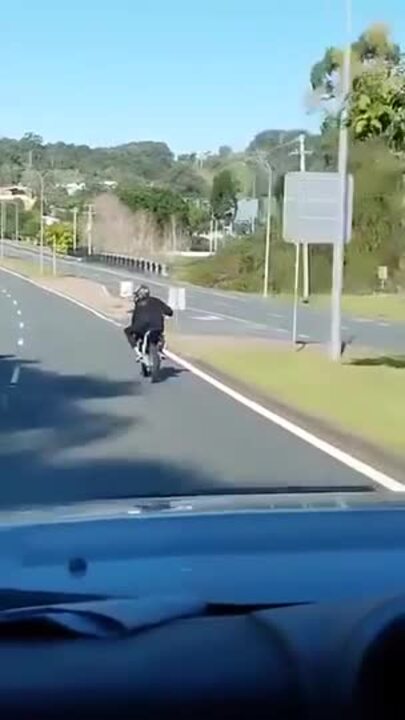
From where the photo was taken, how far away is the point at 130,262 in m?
137

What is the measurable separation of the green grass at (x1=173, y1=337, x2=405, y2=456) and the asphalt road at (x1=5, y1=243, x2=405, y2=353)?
5.83m

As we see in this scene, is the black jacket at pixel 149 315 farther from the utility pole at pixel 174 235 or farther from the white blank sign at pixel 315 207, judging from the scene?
the utility pole at pixel 174 235

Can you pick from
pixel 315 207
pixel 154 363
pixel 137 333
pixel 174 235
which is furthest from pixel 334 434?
pixel 174 235

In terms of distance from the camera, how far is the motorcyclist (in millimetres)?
29016

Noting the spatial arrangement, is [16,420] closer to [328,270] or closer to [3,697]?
[3,697]

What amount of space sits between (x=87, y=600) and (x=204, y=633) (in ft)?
1.34

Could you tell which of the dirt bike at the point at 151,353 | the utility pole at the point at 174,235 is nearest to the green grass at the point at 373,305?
the dirt bike at the point at 151,353

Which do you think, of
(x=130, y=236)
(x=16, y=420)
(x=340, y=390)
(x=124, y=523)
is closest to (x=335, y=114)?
(x=340, y=390)

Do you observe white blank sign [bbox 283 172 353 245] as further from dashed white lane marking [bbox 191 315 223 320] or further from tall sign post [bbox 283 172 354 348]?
dashed white lane marking [bbox 191 315 223 320]

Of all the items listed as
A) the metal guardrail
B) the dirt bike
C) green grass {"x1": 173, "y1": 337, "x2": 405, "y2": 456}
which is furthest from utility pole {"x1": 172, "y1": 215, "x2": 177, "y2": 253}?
the dirt bike

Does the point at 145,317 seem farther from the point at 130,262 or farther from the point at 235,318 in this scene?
the point at 130,262

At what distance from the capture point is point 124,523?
14.1ft

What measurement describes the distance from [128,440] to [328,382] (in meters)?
8.91

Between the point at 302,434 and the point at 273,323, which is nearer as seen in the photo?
the point at 302,434
